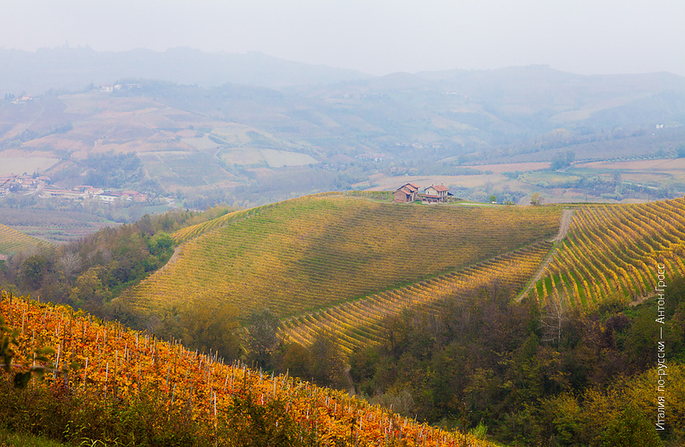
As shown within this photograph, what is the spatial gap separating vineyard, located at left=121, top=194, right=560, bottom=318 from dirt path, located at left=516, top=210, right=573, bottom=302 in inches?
41.9

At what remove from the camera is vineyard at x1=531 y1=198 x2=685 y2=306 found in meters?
35.3

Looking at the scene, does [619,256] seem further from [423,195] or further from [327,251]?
[423,195]

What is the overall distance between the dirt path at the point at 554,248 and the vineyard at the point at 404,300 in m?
0.75

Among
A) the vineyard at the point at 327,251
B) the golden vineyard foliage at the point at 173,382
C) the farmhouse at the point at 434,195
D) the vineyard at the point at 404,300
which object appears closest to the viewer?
the golden vineyard foliage at the point at 173,382

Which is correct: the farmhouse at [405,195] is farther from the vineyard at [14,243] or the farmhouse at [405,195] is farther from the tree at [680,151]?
the tree at [680,151]

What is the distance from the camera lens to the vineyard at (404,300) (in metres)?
46.5

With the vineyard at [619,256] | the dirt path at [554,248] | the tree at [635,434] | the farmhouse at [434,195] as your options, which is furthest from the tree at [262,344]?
the farmhouse at [434,195]

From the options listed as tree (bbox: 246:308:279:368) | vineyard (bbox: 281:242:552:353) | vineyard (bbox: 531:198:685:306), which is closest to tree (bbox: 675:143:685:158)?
vineyard (bbox: 531:198:685:306)

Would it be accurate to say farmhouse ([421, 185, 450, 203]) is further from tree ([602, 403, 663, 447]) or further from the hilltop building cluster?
tree ([602, 403, 663, 447])

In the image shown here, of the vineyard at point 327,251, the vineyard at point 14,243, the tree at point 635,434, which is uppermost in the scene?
the tree at point 635,434

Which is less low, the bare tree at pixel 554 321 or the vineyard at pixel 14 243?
the bare tree at pixel 554 321

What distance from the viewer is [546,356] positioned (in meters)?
29.1

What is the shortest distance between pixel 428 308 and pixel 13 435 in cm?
3992

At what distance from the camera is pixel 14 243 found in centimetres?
11412
